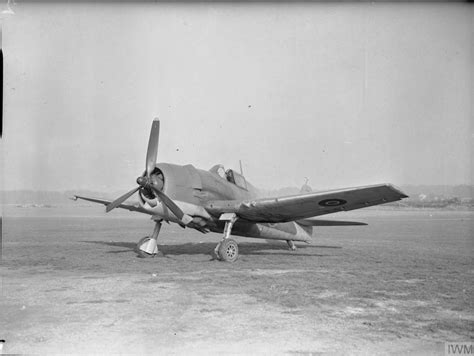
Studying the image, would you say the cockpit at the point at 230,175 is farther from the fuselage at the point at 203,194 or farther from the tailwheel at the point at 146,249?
the tailwheel at the point at 146,249

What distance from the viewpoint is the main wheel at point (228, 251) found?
35.4 ft

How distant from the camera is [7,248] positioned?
45.0ft

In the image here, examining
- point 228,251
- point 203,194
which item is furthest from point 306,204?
point 203,194

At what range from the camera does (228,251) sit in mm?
10867

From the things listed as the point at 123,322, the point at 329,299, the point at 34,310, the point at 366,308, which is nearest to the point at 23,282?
the point at 34,310

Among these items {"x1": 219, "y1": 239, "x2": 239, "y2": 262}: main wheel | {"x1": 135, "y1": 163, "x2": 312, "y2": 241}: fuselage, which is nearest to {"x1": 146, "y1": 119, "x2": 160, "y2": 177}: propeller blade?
{"x1": 135, "y1": 163, "x2": 312, "y2": 241}: fuselage

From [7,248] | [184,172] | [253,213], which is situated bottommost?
[7,248]

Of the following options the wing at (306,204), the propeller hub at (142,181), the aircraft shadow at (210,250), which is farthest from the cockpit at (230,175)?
the propeller hub at (142,181)

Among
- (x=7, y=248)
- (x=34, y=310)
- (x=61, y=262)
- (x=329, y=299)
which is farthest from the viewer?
(x=7, y=248)

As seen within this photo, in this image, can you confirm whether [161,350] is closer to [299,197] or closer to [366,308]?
[366,308]

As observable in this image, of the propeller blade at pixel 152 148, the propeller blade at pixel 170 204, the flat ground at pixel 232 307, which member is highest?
the propeller blade at pixel 152 148

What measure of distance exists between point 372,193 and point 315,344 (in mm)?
5804

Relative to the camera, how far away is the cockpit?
41.1 ft

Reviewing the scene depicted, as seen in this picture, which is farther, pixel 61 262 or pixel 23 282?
pixel 61 262
